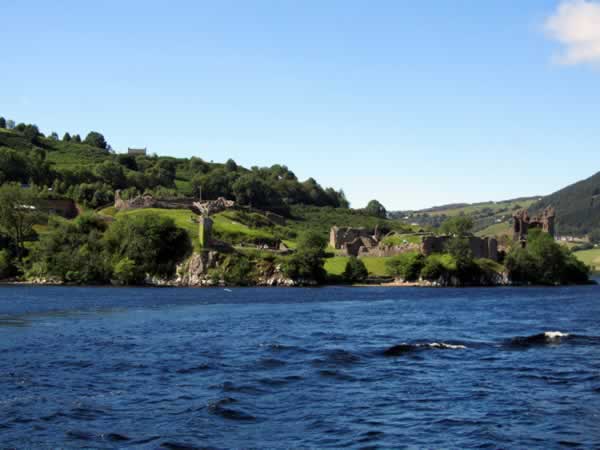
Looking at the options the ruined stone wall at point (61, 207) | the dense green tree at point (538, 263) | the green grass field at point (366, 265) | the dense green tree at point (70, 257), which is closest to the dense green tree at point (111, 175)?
Result: the ruined stone wall at point (61, 207)

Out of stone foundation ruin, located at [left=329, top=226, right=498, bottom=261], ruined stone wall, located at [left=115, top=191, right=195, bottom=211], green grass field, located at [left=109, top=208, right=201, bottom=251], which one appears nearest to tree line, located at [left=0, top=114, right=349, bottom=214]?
ruined stone wall, located at [left=115, top=191, right=195, bottom=211]

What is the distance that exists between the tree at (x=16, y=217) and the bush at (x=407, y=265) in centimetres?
5517

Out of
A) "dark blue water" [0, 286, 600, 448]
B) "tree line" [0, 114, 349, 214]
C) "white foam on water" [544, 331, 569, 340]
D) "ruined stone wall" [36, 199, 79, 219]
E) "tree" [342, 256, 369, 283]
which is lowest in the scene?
"dark blue water" [0, 286, 600, 448]

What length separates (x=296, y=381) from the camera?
29172 mm

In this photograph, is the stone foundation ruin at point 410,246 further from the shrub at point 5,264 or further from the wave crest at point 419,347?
the wave crest at point 419,347

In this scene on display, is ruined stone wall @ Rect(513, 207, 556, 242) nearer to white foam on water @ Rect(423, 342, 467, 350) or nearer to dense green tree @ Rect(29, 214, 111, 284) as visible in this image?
dense green tree @ Rect(29, 214, 111, 284)

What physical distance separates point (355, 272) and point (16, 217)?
50596 mm

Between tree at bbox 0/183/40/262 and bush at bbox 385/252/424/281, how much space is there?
55173 mm

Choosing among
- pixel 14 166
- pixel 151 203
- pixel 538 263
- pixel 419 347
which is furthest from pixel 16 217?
pixel 419 347

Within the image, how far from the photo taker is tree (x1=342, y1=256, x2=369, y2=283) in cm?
10994

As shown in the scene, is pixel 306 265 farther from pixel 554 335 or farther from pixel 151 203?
pixel 554 335

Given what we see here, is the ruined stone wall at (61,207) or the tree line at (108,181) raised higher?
the tree line at (108,181)

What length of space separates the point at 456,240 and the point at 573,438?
9539 centimetres

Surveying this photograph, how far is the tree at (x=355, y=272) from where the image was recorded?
110 m
